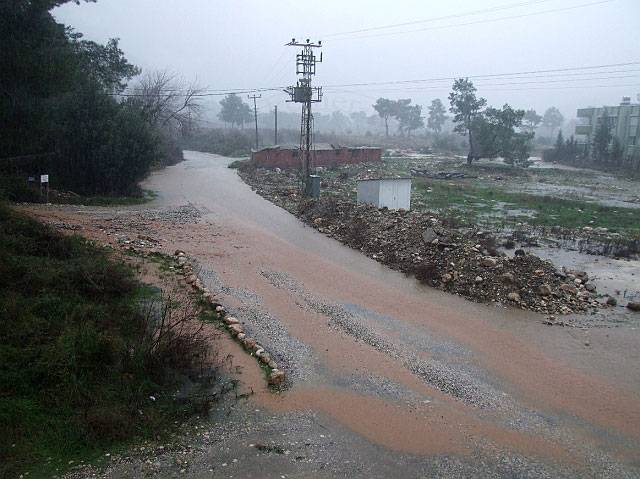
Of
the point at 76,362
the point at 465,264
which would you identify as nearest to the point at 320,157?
the point at 465,264

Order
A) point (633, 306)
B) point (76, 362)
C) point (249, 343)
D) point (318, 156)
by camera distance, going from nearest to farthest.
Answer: point (76, 362) → point (249, 343) → point (633, 306) → point (318, 156)

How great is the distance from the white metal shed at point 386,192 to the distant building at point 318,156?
58.5 ft

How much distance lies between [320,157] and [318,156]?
18 cm

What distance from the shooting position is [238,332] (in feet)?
29.6

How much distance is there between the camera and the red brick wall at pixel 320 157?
134ft

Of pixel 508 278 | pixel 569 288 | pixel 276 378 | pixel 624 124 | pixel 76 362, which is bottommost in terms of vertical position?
pixel 276 378

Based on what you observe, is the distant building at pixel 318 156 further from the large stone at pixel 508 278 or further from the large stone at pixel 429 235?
the large stone at pixel 508 278

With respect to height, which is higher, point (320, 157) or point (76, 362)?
point (320, 157)

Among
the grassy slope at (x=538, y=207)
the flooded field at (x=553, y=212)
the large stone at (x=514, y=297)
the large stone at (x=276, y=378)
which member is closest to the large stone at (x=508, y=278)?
the large stone at (x=514, y=297)

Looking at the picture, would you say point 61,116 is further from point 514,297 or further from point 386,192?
point 514,297

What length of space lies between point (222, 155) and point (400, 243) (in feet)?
172

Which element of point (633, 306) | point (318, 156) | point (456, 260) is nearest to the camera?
point (633, 306)

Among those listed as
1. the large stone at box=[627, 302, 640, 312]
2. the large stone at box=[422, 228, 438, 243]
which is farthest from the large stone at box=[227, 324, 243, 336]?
the large stone at box=[627, 302, 640, 312]

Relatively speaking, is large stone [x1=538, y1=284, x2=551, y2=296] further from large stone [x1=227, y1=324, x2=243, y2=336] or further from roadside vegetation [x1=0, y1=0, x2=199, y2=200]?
roadside vegetation [x1=0, y1=0, x2=199, y2=200]
